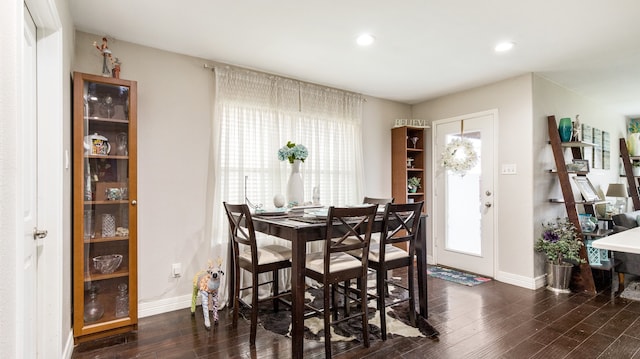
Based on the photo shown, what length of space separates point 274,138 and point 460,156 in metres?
2.48

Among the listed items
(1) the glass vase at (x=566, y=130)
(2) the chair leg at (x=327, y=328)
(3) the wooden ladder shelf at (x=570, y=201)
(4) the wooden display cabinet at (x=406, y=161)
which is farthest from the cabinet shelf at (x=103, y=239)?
(1) the glass vase at (x=566, y=130)

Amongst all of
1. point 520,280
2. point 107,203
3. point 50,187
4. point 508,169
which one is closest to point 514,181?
point 508,169

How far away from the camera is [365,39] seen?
9.32ft

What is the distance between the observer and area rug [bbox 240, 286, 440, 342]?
8.16ft

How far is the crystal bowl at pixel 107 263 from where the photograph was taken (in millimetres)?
2533

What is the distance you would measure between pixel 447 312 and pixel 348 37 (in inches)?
101

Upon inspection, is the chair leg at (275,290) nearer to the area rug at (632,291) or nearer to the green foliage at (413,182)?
the green foliage at (413,182)

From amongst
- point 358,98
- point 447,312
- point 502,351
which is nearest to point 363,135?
point 358,98

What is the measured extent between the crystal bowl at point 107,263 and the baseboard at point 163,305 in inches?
19.3

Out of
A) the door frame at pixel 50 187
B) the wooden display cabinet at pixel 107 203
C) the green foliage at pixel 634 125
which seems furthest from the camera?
the green foliage at pixel 634 125

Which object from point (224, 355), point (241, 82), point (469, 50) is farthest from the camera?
point (241, 82)

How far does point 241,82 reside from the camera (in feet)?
11.2

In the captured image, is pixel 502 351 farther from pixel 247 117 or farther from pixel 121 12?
pixel 121 12

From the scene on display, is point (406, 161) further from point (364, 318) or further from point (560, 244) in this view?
point (364, 318)
